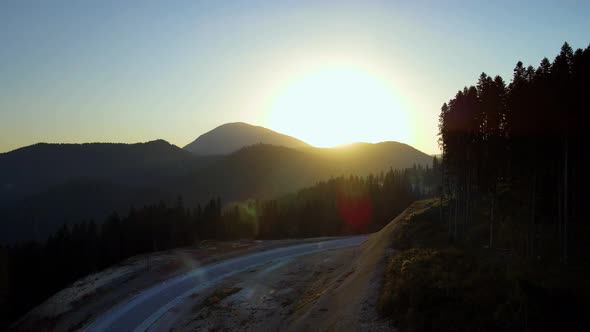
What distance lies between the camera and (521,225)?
41938mm

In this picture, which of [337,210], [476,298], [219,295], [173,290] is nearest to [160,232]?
[337,210]

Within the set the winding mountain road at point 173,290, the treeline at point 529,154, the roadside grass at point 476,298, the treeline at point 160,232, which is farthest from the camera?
the treeline at point 160,232

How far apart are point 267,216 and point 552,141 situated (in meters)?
→ 73.9

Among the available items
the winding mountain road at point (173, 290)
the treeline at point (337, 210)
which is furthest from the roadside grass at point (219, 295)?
the treeline at point (337, 210)

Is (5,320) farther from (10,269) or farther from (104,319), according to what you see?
(104,319)

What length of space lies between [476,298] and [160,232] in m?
83.1

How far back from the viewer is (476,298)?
18.0 meters

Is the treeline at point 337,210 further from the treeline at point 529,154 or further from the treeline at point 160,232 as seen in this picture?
the treeline at point 529,154

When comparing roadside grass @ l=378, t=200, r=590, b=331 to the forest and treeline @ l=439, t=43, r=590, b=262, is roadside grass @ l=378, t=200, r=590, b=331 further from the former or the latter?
treeline @ l=439, t=43, r=590, b=262

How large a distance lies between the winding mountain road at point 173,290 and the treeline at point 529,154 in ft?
69.0

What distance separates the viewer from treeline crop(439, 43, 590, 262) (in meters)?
32.6

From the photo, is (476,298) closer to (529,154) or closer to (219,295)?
(529,154)

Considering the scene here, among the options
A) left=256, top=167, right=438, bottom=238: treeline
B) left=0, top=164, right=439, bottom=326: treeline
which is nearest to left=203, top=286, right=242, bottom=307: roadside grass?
left=0, top=164, right=439, bottom=326: treeline

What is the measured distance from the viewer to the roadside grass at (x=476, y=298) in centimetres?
1605
